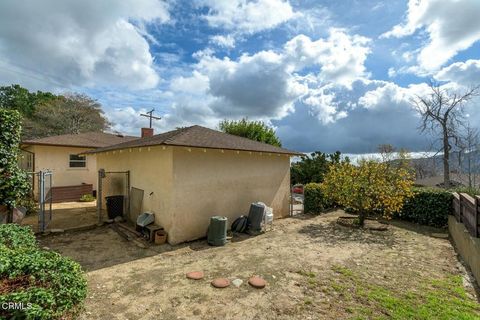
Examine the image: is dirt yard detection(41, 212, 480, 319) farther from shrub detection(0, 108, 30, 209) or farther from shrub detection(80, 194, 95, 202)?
shrub detection(80, 194, 95, 202)

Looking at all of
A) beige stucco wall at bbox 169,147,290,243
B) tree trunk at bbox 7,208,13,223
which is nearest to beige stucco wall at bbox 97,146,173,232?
beige stucco wall at bbox 169,147,290,243

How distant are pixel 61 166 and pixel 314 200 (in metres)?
14.9

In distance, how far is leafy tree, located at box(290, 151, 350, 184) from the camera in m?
16.9

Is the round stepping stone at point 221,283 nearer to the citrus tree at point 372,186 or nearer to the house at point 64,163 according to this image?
the citrus tree at point 372,186

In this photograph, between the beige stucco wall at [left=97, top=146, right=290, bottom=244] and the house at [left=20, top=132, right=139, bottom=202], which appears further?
the house at [left=20, top=132, right=139, bottom=202]

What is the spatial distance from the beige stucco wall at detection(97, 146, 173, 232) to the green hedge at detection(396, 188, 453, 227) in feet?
32.1

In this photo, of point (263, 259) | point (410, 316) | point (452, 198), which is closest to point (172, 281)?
point (263, 259)

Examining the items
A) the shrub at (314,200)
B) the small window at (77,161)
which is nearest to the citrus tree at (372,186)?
the shrub at (314,200)

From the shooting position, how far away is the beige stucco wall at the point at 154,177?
24.6ft

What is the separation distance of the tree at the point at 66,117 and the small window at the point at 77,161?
15756 millimetres

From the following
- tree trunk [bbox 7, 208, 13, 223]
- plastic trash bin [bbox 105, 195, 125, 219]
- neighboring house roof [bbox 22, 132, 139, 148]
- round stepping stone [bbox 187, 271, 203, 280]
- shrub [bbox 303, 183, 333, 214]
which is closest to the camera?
round stepping stone [bbox 187, 271, 203, 280]

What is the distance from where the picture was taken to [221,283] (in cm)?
486

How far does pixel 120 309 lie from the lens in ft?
13.2

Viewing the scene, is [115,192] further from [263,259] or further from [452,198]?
[452,198]
